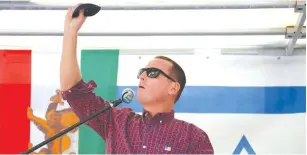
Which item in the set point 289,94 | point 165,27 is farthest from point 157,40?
point 289,94

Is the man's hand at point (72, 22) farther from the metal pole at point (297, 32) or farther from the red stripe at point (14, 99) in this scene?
the metal pole at point (297, 32)

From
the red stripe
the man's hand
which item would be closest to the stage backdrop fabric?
the red stripe

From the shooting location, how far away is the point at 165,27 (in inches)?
95.6

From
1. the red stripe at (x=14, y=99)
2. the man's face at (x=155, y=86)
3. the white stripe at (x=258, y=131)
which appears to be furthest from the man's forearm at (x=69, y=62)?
the white stripe at (x=258, y=131)

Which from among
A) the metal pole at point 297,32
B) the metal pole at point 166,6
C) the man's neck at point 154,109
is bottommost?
the man's neck at point 154,109

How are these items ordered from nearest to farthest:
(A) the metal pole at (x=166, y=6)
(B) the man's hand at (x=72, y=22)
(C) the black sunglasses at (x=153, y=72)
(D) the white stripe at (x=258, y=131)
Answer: (B) the man's hand at (x=72, y=22) < (A) the metal pole at (x=166, y=6) < (C) the black sunglasses at (x=153, y=72) < (D) the white stripe at (x=258, y=131)

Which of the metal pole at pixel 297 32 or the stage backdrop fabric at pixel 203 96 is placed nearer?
the metal pole at pixel 297 32

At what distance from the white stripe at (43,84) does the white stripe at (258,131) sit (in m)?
0.61

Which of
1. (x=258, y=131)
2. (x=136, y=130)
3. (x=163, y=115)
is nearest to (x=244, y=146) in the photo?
(x=258, y=131)

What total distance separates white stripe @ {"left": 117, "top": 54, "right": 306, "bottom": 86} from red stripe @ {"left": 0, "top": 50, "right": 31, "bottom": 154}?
0.48m

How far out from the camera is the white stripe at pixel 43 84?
2.49 m

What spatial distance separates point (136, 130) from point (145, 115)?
0.29 ft

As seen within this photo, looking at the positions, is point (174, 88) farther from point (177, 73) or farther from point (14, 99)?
point (14, 99)

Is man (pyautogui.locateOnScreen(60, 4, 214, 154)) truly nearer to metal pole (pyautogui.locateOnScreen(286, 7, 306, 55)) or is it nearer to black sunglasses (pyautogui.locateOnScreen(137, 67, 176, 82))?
black sunglasses (pyautogui.locateOnScreen(137, 67, 176, 82))
